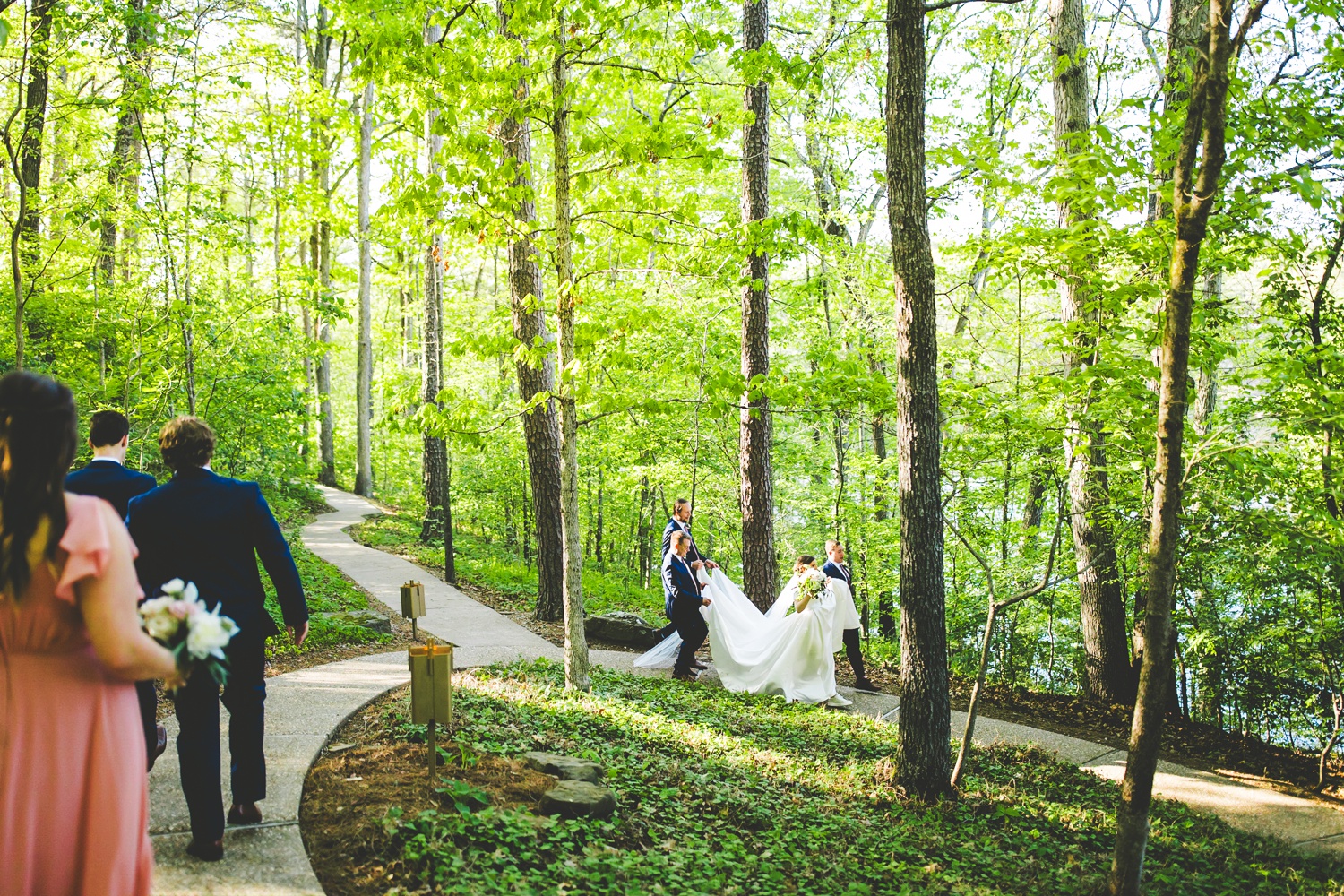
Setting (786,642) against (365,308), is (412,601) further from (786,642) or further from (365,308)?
(365,308)

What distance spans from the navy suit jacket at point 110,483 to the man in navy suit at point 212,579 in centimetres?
45

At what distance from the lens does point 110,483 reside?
4094 mm

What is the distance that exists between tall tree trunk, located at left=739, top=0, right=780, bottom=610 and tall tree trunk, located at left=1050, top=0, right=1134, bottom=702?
3.66 meters

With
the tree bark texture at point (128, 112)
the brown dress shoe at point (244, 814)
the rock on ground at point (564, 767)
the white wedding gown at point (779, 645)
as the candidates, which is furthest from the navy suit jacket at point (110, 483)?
the white wedding gown at point (779, 645)

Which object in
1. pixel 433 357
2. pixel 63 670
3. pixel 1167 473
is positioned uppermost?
pixel 433 357

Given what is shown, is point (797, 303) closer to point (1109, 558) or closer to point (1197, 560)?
point (1109, 558)

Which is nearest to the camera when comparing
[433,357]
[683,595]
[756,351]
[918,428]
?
[918,428]

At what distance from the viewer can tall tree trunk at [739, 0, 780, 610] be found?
35.6 ft

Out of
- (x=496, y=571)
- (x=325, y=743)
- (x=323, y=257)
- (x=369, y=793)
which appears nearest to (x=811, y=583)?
(x=325, y=743)

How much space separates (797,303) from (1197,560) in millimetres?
9361

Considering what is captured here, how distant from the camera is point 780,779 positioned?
634cm

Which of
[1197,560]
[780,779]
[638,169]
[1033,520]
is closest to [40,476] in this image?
[780,779]

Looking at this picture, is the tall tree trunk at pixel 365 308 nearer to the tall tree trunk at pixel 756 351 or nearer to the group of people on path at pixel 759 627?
the tall tree trunk at pixel 756 351

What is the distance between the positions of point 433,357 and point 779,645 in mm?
8457
